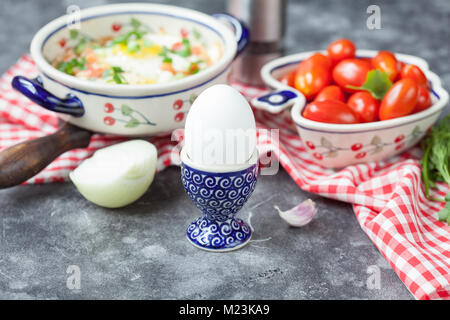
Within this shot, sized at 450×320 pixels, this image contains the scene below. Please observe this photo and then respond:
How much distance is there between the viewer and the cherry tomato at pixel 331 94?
170 centimetres

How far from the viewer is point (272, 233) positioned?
1482 millimetres

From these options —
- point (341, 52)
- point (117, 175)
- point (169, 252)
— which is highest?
point (341, 52)

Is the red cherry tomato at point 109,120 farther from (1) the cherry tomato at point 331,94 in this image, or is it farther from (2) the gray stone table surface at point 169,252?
(1) the cherry tomato at point 331,94

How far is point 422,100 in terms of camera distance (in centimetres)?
166

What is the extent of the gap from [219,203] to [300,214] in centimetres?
23

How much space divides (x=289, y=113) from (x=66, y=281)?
30.3 inches

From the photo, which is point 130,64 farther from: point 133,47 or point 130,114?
point 130,114

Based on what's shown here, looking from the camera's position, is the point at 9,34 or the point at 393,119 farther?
the point at 9,34

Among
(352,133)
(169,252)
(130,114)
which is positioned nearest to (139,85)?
(130,114)

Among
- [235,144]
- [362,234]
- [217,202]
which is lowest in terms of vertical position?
[362,234]

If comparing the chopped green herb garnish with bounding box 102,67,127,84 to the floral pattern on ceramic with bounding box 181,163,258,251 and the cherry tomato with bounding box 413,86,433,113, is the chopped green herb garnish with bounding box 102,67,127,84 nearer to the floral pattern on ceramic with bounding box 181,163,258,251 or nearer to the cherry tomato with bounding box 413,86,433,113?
the floral pattern on ceramic with bounding box 181,163,258,251
